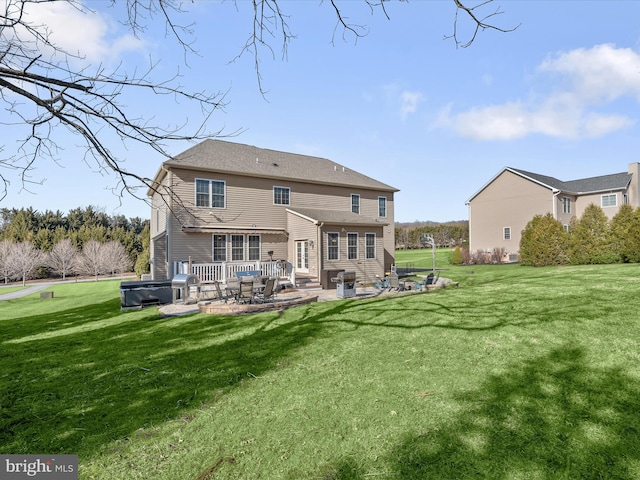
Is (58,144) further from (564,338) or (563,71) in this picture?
(563,71)

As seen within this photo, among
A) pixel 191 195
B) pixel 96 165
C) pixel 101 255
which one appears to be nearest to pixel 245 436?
pixel 96 165

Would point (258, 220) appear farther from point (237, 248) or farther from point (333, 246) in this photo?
point (333, 246)

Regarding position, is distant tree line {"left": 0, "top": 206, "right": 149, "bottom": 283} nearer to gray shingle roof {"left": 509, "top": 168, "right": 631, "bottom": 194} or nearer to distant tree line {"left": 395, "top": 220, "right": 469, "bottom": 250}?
gray shingle roof {"left": 509, "top": 168, "right": 631, "bottom": 194}

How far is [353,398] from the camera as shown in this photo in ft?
13.8

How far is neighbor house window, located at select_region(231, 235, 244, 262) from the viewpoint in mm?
18062

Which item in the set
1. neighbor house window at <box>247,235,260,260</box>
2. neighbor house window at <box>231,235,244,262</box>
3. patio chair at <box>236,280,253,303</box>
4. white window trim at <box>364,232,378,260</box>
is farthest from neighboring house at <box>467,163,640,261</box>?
patio chair at <box>236,280,253,303</box>

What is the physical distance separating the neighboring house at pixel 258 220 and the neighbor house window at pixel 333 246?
0.19 feet

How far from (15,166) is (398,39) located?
547 centimetres

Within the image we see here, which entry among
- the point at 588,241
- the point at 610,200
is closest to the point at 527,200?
the point at 610,200

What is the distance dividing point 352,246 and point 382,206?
20.3 feet

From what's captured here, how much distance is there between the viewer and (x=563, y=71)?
1009cm

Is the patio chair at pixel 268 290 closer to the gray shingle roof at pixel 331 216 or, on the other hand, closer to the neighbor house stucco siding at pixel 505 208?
the gray shingle roof at pixel 331 216

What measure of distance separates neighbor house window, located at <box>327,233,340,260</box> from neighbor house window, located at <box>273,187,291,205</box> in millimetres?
3892

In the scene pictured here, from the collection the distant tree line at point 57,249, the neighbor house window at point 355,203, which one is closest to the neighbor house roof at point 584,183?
the neighbor house window at point 355,203
